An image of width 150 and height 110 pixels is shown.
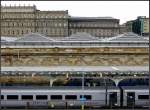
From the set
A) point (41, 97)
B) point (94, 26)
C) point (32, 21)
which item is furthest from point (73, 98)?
point (94, 26)

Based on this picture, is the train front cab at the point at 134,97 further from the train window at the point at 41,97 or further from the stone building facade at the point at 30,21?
the stone building facade at the point at 30,21

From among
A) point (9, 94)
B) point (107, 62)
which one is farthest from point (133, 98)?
point (107, 62)

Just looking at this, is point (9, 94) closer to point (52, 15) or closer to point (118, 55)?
point (118, 55)

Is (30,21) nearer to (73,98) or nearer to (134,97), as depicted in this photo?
(73,98)

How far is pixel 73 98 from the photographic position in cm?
1719

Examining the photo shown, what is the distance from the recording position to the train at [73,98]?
A: 17.0m

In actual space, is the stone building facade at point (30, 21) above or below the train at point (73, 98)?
above

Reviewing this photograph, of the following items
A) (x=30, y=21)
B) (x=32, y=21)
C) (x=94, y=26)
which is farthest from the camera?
(x=94, y=26)

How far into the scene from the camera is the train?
17031mm

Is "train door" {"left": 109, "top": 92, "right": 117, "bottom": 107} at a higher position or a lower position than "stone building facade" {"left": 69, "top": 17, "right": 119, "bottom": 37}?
lower

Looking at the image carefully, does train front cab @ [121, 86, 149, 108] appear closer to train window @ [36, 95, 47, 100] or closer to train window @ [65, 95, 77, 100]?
train window @ [65, 95, 77, 100]

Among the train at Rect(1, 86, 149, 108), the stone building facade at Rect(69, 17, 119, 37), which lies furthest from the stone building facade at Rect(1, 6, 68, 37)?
the train at Rect(1, 86, 149, 108)

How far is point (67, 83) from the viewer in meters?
20.1

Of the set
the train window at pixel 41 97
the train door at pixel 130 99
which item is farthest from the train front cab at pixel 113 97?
the train window at pixel 41 97
